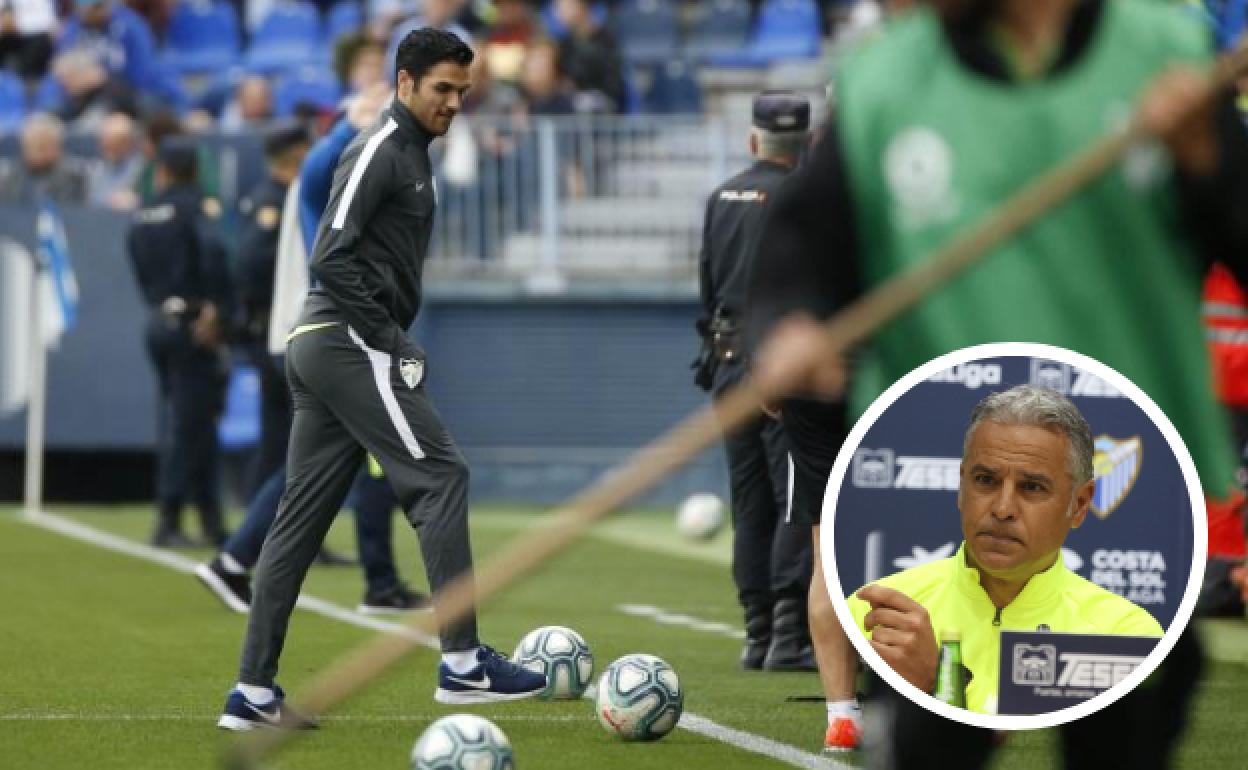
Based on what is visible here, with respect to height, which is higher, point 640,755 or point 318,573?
point 640,755

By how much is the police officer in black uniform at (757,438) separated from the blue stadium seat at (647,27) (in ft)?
44.1

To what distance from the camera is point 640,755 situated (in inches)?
315

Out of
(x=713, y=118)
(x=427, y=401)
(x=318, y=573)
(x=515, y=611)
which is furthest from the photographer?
(x=713, y=118)

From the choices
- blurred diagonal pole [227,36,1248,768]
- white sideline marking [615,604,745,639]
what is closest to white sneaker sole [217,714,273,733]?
blurred diagonal pole [227,36,1248,768]

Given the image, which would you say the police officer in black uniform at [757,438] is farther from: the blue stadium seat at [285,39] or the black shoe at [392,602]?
the blue stadium seat at [285,39]

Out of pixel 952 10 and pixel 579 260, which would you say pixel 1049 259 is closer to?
pixel 952 10

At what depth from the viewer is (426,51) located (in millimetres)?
9031

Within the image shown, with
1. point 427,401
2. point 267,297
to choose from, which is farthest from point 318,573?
point 427,401

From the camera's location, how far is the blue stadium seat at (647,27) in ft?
78.5

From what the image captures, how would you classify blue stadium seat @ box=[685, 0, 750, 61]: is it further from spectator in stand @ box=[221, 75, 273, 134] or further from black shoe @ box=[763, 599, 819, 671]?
black shoe @ box=[763, 599, 819, 671]

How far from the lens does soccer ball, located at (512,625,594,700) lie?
917 cm

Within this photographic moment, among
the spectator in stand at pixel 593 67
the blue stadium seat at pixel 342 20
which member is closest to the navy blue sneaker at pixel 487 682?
the spectator in stand at pixel 593 67

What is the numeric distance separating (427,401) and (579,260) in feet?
39.7

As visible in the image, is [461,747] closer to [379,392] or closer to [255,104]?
[379,392]
